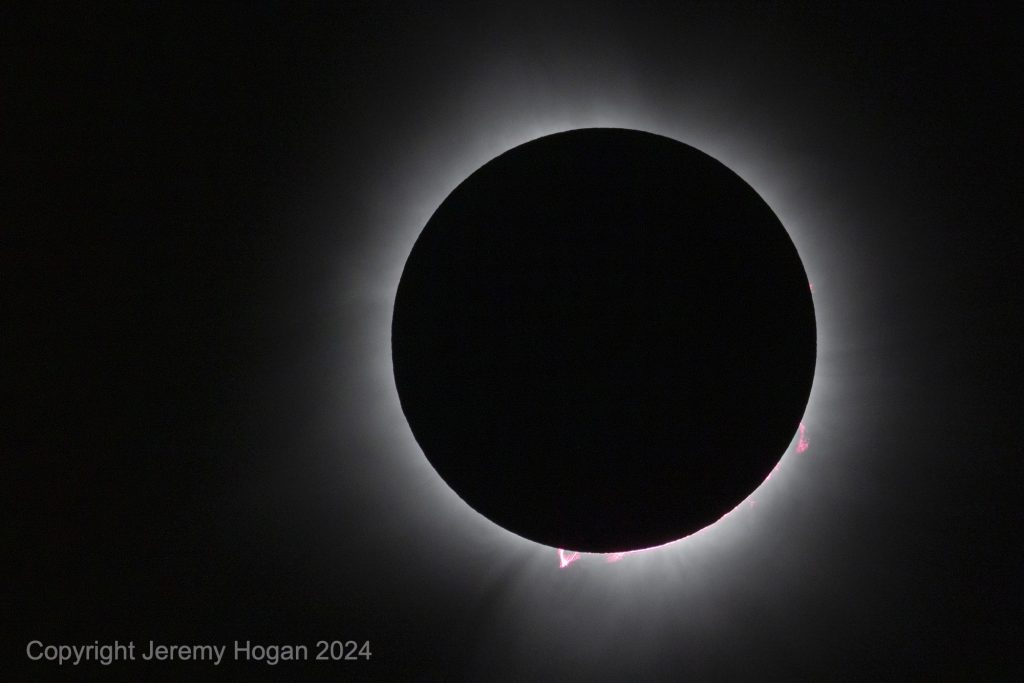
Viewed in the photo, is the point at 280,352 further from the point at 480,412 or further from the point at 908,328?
the point at 908,328

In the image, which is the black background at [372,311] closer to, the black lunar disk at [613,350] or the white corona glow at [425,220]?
the white corona glow at [425,220]

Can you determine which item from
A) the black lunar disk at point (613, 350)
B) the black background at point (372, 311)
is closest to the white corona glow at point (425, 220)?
the black background at point (372, 311)

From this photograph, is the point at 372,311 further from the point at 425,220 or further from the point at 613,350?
the point at 613,350

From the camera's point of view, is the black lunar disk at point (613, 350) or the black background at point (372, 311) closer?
the black lunar disk at point (613, 350)

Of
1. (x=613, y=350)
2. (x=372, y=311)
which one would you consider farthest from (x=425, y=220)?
(x=613, y=350)

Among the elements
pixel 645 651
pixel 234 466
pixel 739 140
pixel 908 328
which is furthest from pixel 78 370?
pixel 908 328

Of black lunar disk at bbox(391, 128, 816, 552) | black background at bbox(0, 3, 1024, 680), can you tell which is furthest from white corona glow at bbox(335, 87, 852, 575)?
black lunar disk at bbox(391, 128, 816, 552)
